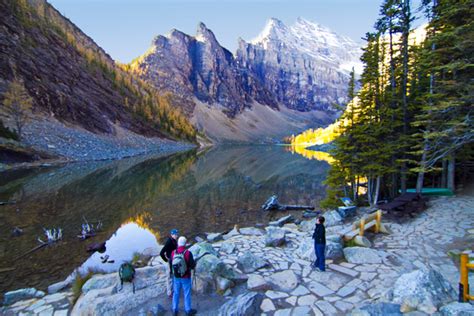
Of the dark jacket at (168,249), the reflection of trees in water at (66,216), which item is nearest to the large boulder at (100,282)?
the dark jacket at (168,249)

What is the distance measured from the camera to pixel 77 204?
2069 cm

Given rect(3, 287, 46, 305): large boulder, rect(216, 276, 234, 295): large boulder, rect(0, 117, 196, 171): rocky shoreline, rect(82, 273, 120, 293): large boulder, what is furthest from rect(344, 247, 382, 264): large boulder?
rect(0, 117, 196, 171): rocky shoreline

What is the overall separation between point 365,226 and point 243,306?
7053 millimetres

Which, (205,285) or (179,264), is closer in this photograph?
(179,264)

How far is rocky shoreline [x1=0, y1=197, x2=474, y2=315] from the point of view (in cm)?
570

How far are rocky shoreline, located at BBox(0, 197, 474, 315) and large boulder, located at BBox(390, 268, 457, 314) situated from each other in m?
0.02

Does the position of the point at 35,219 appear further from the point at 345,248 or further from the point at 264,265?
the point at 345,248

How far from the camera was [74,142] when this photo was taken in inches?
2090

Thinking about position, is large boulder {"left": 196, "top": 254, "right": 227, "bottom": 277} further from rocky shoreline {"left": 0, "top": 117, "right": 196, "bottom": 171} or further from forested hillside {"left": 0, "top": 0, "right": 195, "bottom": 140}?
forested hillside {"left": 0, "top": 0, "right": 195, "bottom": 140}

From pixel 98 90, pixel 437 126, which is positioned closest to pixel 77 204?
pixel 437 126

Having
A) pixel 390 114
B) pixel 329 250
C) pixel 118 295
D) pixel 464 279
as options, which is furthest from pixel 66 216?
pixel 390 114

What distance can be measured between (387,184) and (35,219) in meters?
23.5

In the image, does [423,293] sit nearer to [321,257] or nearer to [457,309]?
[457,309]

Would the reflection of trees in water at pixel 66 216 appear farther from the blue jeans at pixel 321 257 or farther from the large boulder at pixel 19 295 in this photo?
the blue jeans at pixel 321 257
